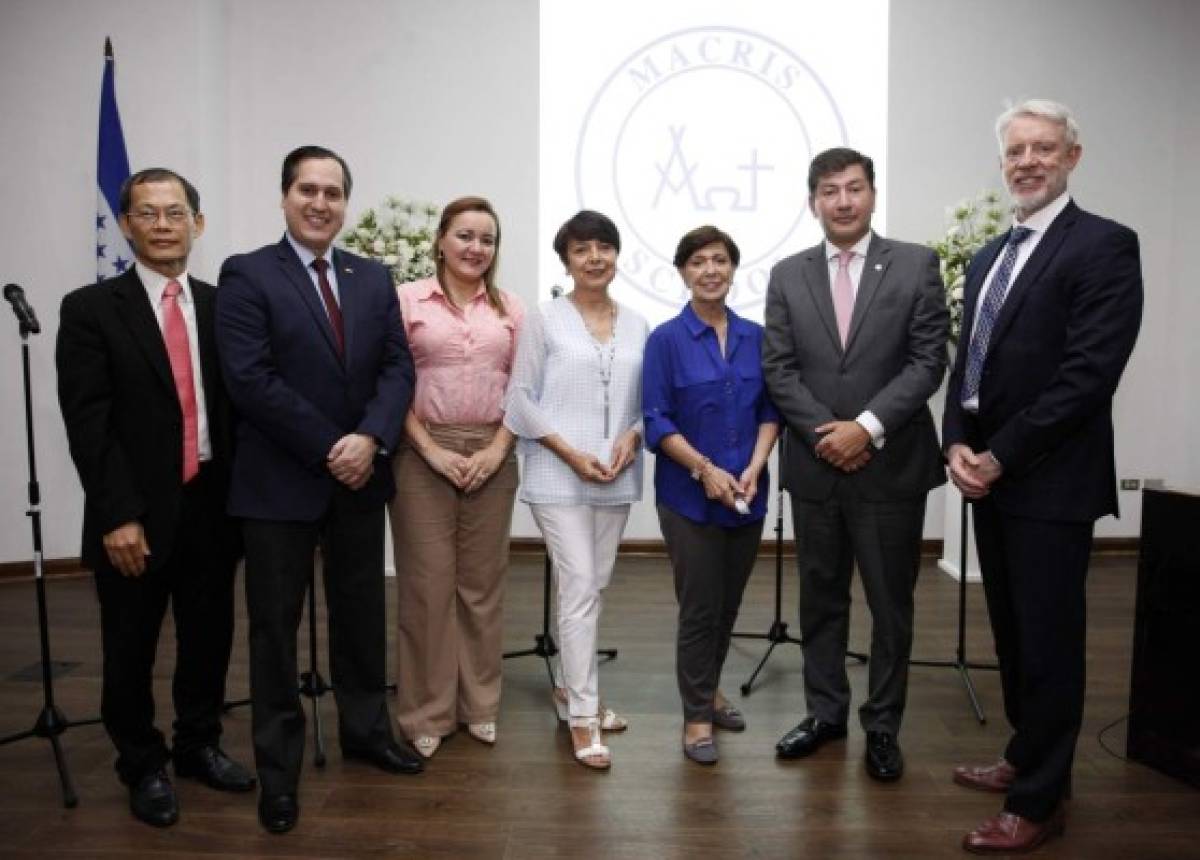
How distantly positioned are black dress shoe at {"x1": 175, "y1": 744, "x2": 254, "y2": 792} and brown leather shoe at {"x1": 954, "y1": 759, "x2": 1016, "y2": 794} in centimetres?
199

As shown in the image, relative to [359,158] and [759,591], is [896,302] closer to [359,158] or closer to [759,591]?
[759,591]

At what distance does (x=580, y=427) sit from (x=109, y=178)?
362 centimetres

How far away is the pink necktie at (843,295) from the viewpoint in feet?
9.04

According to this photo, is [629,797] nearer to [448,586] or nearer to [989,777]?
[448,586]

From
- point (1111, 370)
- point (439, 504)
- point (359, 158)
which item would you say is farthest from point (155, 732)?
point (359, 158)

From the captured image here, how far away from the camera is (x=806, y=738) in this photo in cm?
291

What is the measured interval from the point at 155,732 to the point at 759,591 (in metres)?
3.20

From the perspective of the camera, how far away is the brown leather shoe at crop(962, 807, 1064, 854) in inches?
92.4

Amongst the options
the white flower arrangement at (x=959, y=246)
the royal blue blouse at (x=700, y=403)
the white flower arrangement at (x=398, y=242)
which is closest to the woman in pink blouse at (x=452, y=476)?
the royal blue blouse at (x=700, y=403)

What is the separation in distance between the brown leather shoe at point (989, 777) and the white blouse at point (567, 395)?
1.25 metres

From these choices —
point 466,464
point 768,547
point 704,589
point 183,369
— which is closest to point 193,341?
point 183,369

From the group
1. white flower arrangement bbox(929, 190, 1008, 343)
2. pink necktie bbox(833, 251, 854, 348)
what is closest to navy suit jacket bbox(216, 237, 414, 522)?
pink necktie bbox(833, 251, 854, 348)

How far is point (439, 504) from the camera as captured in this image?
2.91m

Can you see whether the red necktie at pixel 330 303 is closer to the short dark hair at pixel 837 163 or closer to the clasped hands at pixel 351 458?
the clasped hands at pixel 351 458
